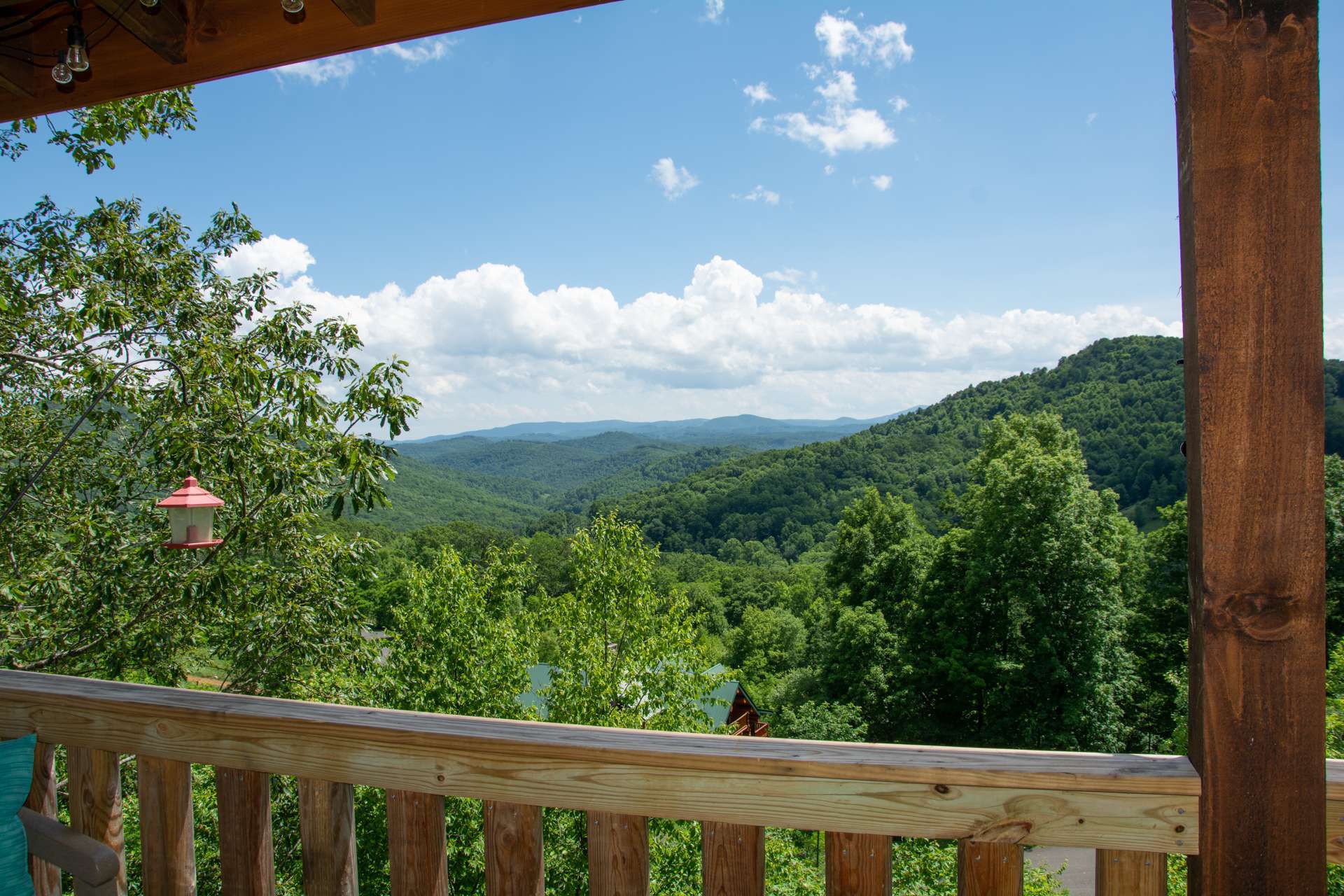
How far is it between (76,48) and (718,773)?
4.70 ft

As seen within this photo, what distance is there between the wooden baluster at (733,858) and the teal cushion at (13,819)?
0.97 meters

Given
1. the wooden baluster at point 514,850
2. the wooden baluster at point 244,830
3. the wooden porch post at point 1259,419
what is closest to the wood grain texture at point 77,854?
the wooden baluster at point 244,830

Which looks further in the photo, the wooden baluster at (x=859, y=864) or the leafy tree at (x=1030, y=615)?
the leafy tree at (x=1030, y=615)

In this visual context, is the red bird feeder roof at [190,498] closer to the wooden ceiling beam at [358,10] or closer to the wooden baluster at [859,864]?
the wooden ceiling beam at [358,10]

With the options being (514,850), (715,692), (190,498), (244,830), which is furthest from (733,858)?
(715,692)

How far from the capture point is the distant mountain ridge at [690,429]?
114688 mm

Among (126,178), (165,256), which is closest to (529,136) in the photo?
(126,178)

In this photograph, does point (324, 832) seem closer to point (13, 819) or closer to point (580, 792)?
point (580, 792)

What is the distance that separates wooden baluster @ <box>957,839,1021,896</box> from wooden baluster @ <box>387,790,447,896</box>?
61 cm

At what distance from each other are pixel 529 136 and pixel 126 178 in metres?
16.5

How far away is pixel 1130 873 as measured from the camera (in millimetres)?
788

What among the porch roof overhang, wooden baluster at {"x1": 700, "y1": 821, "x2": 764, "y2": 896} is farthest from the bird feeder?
wooden baluster at {"x1": 700, "y1": 821, "x2": 764, "y2": 896}

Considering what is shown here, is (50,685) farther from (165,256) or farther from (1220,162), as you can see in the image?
(165,256)

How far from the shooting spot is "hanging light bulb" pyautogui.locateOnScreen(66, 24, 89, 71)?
3.85 feet
